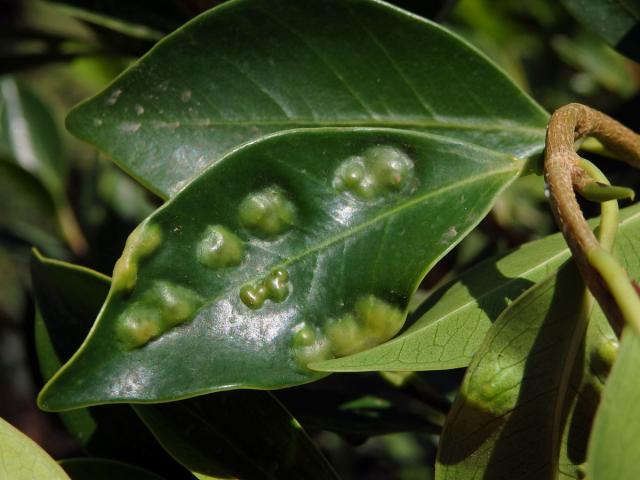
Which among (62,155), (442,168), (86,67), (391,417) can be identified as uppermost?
(442,168)

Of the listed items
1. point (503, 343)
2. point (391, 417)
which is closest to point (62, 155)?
point (391, 417)

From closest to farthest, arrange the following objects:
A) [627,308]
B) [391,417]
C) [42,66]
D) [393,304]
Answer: [627,308] < [393,304] < [391,417] < [42,66]

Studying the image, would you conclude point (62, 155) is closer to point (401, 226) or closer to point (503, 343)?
point (401, 226)

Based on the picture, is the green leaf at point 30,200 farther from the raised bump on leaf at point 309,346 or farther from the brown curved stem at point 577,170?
the brown curved stem at point 577,170

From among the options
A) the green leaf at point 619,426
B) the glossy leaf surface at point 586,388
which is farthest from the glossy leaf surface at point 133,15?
the green leaf at point 619,426

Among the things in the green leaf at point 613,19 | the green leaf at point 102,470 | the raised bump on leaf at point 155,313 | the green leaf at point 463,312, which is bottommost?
the green leaf at point 102,470

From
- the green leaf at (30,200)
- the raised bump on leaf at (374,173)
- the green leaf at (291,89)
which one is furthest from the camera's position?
the green leaf at (30,200)

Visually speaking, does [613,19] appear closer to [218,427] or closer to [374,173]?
[374,173]
